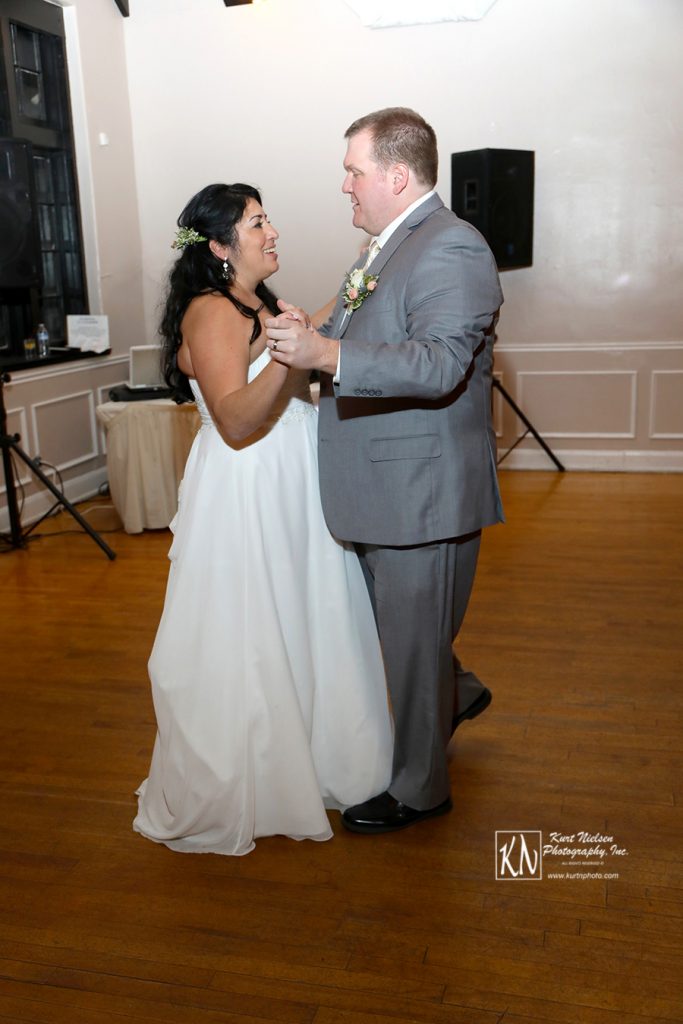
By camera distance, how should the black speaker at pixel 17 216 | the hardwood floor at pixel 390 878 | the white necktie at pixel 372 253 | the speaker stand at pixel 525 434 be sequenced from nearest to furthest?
1. the hardwood floor at pixel 390 878
2. the white necktie at pixel 372 253
3. the black speaker at pixel 17 216
4. the speaker stand at pixel 525 434

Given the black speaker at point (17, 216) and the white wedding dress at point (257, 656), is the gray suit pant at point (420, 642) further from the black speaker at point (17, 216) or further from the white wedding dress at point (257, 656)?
the black speaker at point (17, 216)

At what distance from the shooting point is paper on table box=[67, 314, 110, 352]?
6.27m

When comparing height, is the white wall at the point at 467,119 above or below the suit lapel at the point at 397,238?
above

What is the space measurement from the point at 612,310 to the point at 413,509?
4941 millimetres

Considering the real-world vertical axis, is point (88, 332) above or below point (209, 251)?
below

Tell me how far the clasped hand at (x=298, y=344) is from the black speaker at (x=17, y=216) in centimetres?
409

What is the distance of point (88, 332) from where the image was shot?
6.30 meters

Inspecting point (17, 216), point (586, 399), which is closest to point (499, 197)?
point (586, 399)

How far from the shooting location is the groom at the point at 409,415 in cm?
205

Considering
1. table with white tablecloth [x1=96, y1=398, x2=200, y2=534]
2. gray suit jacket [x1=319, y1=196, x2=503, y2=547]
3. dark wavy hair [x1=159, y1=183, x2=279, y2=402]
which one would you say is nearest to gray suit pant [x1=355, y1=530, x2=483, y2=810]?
gray suit jacket [x1=319, y1=196, x2=503, y2=547]

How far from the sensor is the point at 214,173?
7082mm

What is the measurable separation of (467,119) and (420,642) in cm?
518

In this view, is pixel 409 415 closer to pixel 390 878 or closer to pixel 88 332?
pixel 390 878

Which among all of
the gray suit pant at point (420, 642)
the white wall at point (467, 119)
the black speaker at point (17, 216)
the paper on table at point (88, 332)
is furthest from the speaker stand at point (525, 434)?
the gray suit pant at point (420, 642)
